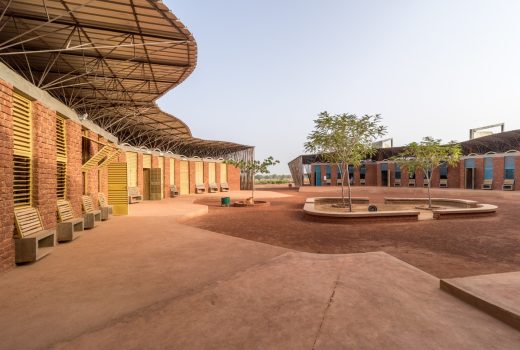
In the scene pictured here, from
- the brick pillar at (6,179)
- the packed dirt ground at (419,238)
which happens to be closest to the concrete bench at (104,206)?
the packed dirt ground at (419,238)

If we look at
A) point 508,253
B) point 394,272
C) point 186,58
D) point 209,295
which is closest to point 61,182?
point 186,58

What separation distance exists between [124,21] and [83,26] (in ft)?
4.34

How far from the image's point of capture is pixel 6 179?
4668 millimetres

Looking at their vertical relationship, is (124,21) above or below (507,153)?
above

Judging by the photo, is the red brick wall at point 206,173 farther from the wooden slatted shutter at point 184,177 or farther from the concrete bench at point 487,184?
the concrete bench at point 487,184

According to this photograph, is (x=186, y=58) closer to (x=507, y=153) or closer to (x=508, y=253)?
(x=508, y=253)

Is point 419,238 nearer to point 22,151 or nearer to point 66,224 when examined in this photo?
point 66,224

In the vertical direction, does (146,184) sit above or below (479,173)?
below

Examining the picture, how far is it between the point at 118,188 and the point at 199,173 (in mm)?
17368

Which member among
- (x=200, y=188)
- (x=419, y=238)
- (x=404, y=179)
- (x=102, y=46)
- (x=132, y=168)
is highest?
(x=102, y=46)

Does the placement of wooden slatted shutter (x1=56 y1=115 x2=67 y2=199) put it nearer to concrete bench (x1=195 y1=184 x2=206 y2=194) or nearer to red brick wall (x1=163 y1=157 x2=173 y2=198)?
red brick wall (x1=163 y1=157 x2=173 y2=198)

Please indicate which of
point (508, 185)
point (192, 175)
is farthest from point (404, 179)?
point (192, 175)

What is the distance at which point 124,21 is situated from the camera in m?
7.47

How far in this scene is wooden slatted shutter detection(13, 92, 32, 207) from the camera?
17.5 ft
